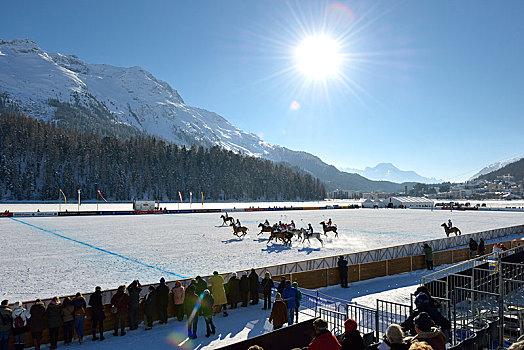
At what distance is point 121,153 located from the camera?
13325 cm

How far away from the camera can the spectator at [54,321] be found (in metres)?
8.44

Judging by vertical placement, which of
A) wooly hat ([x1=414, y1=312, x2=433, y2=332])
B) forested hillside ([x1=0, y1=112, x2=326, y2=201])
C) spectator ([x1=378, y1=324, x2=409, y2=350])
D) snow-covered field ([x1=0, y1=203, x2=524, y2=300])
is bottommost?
snow-covered field ([x1=0, y1=203, x2=524, y2=300])

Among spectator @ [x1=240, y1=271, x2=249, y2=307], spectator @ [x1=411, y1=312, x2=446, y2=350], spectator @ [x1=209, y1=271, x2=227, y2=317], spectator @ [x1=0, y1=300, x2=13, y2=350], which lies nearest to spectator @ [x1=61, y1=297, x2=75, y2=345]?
spectator @ [x1=0, y1=300, x2=13, y2=350]

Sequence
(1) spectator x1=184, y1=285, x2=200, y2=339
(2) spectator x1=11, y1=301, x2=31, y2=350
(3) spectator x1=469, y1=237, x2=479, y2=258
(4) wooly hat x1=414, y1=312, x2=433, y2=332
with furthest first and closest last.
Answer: (3) spectator x1=469, y1=237, x2=479, y2=258
(1) spectator x1=184, y1=285, x2=200, y2=339
(2) spectator x1=11, y1=301, x2=31, y2=350
(4) wooly hat x1=414, y1=312, x2=433, y2=332

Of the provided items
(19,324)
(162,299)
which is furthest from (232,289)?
(19,324)

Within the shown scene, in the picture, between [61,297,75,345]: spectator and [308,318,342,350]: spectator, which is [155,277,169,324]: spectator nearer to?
[61,297,75,345]: spectator

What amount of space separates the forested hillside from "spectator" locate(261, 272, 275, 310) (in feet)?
395

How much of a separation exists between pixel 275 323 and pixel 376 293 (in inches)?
275

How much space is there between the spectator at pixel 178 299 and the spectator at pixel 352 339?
6336mm

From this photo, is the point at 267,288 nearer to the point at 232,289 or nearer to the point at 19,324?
the point at 232,289

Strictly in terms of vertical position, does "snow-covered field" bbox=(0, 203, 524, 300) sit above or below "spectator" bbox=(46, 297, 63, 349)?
below

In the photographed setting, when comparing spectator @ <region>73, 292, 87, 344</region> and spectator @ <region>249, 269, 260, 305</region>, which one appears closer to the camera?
spectator @ <region>73, 292, 87, 344</region>

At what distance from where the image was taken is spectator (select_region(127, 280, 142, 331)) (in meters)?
9.59

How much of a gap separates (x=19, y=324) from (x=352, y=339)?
8.13 m
